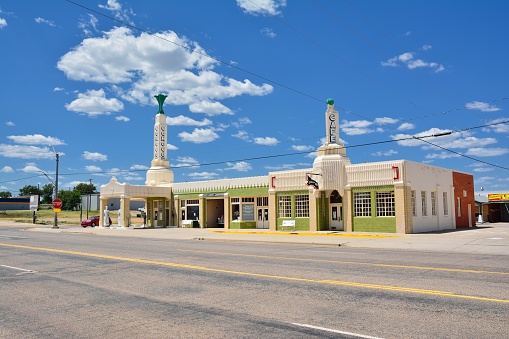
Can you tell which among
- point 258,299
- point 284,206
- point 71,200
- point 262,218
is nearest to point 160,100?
point 262,218

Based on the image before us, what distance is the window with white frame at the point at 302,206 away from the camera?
126 feet

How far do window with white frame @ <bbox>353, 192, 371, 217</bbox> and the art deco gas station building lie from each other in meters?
0.08

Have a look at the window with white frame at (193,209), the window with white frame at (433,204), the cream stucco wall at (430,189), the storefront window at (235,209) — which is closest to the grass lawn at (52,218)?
the window with white frame at (193,209)

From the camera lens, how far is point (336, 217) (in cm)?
3728

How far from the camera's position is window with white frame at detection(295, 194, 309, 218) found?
38.5 m

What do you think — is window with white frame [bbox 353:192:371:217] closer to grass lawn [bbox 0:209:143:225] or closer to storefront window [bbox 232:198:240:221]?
storefront window [bbox 232:198:240:221]

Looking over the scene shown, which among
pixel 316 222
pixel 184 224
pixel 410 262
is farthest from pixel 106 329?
pixel 184 224

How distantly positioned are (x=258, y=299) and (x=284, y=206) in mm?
31632

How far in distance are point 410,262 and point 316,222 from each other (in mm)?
22619

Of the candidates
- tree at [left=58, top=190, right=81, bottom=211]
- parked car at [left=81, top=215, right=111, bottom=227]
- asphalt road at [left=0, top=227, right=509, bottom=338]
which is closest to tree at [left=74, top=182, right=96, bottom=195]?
tree at [left=58, top=190, right=81, bottom=211]

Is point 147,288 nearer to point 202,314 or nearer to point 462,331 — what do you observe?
point 202,314

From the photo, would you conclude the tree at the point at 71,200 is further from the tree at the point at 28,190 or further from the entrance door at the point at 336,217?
the entrance door at the point at 336,217

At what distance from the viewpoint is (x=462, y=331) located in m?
6.24

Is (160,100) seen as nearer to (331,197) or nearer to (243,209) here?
(243,209)
